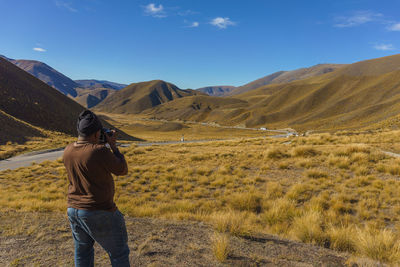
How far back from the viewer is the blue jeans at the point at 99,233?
2394 millimetres

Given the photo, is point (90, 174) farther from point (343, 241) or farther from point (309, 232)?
point (343, 241)

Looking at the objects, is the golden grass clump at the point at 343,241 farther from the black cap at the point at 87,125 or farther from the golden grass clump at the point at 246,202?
the black cap at the point at 87,125

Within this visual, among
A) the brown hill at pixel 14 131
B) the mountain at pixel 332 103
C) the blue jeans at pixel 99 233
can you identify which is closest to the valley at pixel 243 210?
the blue jeans at pixel 99 233

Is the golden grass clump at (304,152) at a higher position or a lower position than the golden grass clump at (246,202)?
higher

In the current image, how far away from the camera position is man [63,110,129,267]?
2.38 m

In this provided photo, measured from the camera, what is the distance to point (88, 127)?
2.47 metres

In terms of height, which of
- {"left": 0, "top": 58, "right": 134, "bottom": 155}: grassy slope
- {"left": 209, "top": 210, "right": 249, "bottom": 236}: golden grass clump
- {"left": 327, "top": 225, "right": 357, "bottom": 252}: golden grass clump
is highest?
{"left": 0, "top": 58, "right": 134, "bottom": 155}: grassy slope

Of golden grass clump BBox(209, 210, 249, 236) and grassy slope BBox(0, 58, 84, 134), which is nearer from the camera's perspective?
golden grass clump BBox(209, 210, 249, 236)

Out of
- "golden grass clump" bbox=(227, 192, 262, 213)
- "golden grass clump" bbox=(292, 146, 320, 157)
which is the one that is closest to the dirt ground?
"golden grass clump" bbox=(227, 192, 262, 213)

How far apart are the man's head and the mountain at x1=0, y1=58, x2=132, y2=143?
3771 cm

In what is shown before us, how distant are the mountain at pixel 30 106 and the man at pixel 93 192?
124 ft

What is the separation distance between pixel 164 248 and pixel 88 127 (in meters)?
2.81

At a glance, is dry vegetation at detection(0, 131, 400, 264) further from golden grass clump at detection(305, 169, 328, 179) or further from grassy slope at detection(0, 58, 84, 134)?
grassy slope at detection(0, 58, 84, 134)

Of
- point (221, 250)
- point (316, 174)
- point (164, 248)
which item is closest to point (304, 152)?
point (316, 174)
